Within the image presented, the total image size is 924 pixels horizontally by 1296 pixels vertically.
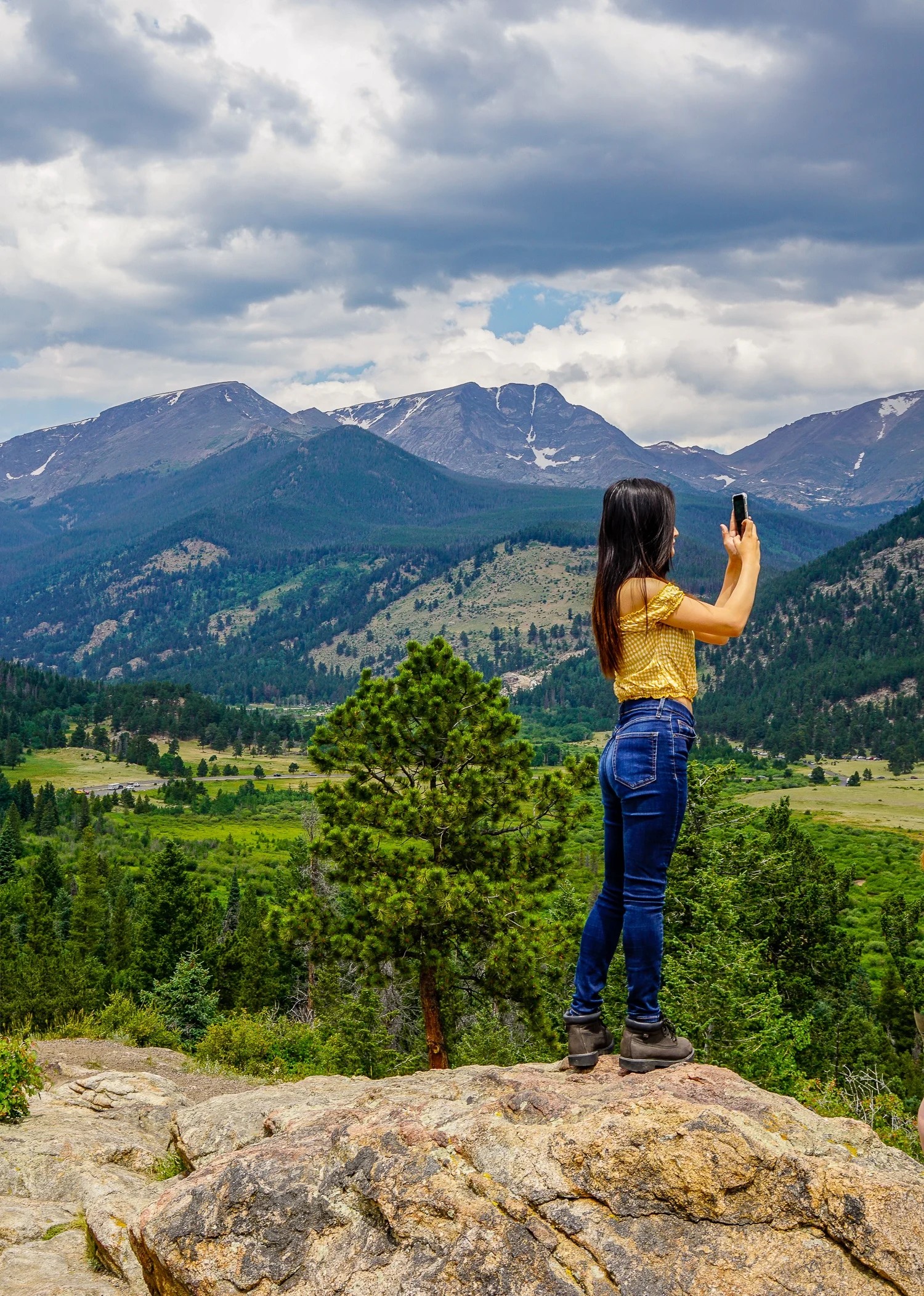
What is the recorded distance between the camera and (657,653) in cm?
601

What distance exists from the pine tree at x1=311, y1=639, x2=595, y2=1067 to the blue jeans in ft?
39.4

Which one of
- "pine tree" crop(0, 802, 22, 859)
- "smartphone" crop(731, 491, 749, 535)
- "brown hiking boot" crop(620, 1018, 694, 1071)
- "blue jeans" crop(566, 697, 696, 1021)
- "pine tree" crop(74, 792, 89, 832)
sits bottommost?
"pine tree" crop(74, 792, 89, 832)

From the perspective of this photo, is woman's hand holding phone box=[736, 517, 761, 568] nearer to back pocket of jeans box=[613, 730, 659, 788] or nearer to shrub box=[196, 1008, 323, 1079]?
back pocket of jeans box=[613, 730, 659, 788]

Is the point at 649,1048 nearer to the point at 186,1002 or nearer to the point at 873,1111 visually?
the point at 873,1111

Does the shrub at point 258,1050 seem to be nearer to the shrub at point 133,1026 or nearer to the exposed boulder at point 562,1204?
the shrub at point 133,1026

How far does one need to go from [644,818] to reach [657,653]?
3.41 ft

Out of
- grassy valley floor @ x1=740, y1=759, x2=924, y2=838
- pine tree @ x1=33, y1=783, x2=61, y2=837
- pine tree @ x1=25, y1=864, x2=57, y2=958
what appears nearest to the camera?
pine tree @ x1=25, y1=864, x2=57, y2=958

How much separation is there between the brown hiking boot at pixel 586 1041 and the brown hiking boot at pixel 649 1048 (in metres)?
0.27

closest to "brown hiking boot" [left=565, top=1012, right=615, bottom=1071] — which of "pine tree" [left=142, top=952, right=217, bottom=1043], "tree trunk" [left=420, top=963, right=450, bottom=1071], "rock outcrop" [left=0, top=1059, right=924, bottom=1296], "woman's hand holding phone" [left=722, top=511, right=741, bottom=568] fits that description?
"rock outcrop" [left=0, top=1059, right=924, bottom=1296]

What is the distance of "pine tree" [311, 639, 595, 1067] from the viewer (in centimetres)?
1823

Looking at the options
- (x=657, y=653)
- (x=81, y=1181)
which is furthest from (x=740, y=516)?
(x=81, y=1181)

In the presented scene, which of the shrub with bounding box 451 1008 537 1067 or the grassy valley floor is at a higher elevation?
the shrub with bounding box 451 1008 537 1067

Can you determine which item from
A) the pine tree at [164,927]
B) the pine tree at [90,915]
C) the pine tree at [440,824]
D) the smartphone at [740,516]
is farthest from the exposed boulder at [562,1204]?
the pine tree at [90,915]

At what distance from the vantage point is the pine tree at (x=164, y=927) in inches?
2042
